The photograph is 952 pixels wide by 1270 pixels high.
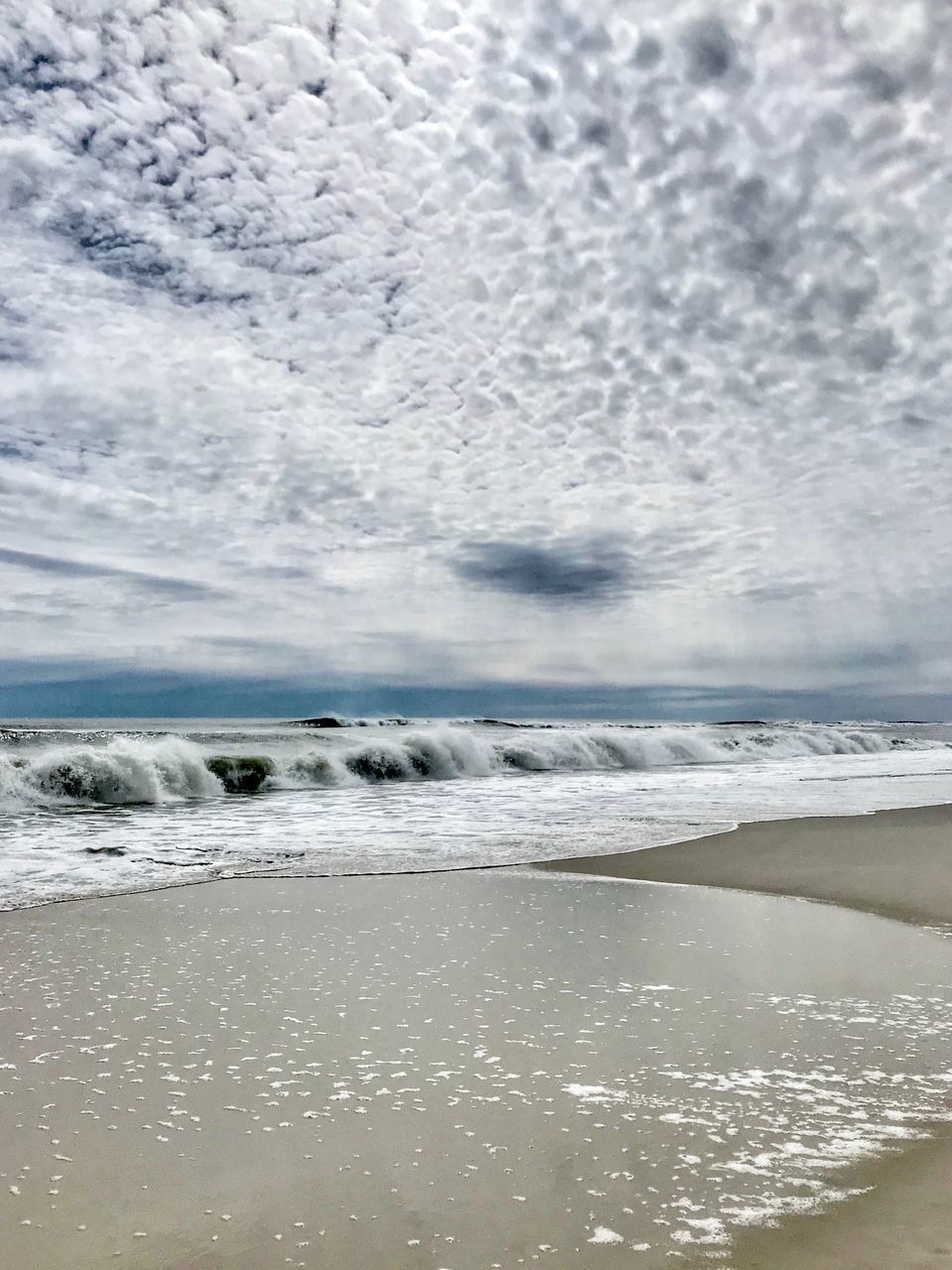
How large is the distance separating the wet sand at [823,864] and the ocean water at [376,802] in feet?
1.99

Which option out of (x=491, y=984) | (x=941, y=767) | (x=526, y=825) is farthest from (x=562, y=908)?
(x=941, y=767)

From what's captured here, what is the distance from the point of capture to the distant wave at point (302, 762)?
45.8ft

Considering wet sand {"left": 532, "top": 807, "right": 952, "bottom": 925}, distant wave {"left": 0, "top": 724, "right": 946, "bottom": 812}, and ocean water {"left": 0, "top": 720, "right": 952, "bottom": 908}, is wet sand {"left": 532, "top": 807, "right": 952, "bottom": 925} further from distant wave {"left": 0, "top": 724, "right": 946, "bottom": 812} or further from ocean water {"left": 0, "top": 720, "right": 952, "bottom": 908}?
distant wave {"left": 0, "top": 724, "right": 946, "bottom": 812}

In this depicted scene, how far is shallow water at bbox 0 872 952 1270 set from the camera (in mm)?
1897

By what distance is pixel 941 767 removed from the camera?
20781 millimetres

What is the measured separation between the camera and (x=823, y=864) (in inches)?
267

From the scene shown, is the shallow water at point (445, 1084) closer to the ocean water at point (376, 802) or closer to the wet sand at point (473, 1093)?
the wet sand at point (473, 1093)

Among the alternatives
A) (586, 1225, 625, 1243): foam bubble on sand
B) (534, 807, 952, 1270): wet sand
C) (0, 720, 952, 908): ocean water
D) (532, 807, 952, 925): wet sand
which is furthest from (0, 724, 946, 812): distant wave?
(586, 1225, 625, 1243): foam bubble on sand

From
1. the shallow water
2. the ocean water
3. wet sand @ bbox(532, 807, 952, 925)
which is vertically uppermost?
the shallow water

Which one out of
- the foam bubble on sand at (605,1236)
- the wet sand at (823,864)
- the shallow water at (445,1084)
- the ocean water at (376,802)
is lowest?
the ocean water at (376,802)

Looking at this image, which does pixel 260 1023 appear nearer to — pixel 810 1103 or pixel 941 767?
pixel 810 1103

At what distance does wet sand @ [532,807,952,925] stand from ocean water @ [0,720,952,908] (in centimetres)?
61

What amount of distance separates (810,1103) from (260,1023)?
73.2 inches

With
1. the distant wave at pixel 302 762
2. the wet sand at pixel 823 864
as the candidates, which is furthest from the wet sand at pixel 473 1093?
the distant wave at pixel 302 762
